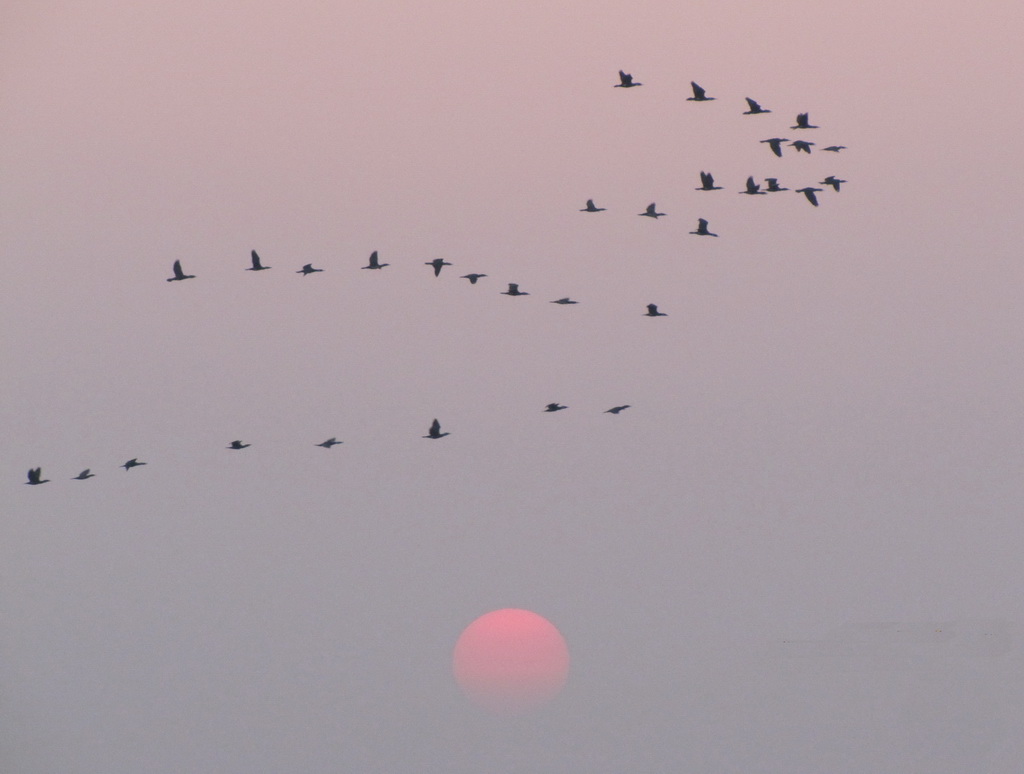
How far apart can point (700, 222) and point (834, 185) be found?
5.51 m

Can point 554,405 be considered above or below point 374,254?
below

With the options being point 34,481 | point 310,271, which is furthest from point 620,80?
point 34,481

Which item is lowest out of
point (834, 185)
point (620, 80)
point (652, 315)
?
point (652, 315)

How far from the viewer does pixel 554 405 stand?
77.3m

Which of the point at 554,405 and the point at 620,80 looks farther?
the point at 554,405

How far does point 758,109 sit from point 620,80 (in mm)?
5572

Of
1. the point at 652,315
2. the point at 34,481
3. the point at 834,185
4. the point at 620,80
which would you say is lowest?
the point at 34,481

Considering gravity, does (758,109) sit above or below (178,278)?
above

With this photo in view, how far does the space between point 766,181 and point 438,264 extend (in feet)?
43.8

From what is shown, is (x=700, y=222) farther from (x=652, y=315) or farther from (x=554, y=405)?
(x=554, y=405)

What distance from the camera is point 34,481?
76.5 m

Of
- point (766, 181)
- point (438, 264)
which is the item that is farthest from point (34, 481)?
point (766, 181)

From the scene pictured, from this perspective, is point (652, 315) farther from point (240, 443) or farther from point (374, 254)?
point (240, 443)

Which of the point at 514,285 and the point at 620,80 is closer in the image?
the point at 620,80
